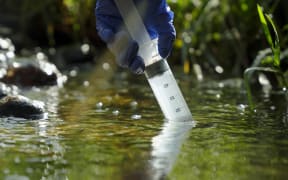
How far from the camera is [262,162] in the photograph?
1900 millimetres

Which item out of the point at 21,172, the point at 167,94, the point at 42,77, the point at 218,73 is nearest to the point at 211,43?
the point at 218,73

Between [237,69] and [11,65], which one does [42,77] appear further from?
[237,69]

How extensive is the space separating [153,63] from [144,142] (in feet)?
1.17

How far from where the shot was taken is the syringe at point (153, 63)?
240 cm

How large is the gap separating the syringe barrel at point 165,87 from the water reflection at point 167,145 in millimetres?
70

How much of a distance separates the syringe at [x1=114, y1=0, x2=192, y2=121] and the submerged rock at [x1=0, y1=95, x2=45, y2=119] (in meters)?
0.63

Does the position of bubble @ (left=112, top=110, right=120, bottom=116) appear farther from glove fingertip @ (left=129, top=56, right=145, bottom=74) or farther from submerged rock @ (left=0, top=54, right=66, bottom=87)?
submerged rock @ (left=0, top=54, right=66, bottom=87)

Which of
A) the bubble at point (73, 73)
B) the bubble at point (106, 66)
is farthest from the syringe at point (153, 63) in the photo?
the bubble at point (106, 66)

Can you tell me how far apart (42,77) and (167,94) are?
8.19 ft

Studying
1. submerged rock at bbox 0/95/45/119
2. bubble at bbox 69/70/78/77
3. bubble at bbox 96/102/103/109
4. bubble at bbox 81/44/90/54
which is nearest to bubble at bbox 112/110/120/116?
bubble at bbox 96/102/103/109

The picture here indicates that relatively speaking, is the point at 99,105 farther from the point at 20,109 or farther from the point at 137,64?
the point at 137,64

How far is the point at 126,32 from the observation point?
2395 mm

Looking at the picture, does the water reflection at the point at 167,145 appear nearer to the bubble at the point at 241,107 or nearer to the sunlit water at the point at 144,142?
the sunlit water at the point at 144,142

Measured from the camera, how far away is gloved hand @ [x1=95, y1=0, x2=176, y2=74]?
7.73 ft
